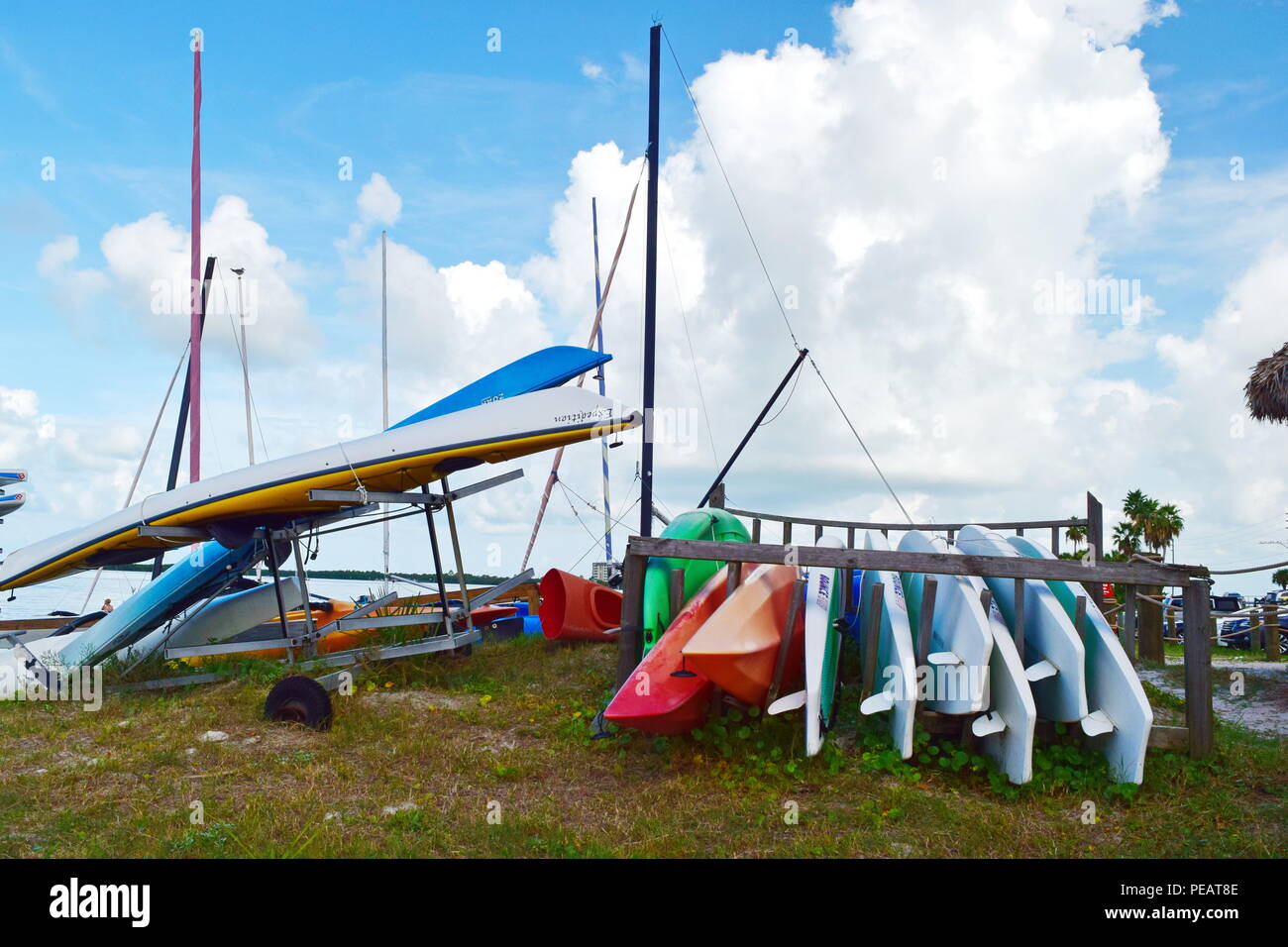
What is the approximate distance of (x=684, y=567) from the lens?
7840 mm

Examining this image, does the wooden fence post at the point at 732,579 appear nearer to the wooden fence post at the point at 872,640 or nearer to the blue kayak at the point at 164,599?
the wooden fence post at the point at 872,640

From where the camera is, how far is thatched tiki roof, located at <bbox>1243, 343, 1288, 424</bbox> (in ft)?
46.8

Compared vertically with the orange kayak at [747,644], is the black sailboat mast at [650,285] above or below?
above

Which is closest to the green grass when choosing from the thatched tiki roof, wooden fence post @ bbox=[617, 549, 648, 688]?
wooden fence post @ bbox=[617, 549, 648, 688]

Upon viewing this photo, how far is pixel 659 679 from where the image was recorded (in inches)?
247

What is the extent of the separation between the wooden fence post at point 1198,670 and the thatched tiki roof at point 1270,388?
9.70 metres

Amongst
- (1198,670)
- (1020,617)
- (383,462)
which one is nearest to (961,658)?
(1020,617)

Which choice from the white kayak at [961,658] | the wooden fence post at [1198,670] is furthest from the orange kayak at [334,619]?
the wooden fence post at [1198,670]

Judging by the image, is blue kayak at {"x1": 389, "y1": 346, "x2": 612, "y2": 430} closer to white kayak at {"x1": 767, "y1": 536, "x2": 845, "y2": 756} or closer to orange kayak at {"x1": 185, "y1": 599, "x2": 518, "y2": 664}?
orange kayak at {"x1": 185, "y1": 599, "x2": 518, "y2": 664}

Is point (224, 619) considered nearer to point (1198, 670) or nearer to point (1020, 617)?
point (1020, 617)

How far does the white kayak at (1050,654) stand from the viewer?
19.5 ft

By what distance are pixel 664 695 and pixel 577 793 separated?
83cm
